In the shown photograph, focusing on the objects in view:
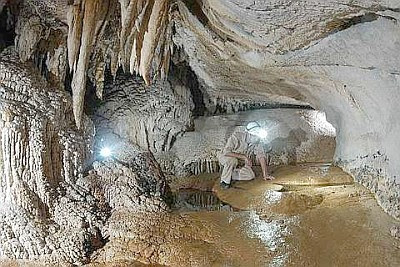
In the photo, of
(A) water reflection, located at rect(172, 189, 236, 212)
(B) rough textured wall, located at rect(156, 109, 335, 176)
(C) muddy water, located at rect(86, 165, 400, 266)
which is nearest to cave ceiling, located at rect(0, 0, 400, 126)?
(B) rough textured wall, located at rect(156, 109, 335, 176)

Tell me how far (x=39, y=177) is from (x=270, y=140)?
15.9ft

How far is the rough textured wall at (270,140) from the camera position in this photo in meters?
8.78

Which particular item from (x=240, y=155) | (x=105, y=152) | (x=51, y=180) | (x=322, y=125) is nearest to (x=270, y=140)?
(x=322, y=125)

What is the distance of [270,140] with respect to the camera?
9.14 meters

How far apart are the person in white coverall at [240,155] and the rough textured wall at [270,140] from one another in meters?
0.63

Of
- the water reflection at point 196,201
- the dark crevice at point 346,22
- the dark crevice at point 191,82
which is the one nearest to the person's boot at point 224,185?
the water reflection at point 196,201

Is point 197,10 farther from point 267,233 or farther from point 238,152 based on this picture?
point 267,233

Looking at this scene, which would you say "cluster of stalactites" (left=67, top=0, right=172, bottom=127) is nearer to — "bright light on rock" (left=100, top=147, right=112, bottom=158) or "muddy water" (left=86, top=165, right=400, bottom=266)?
"bright light on rock" (left=100, top=147, right=112, bottom=158)

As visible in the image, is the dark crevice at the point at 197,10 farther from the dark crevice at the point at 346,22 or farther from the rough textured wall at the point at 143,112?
the rough textured wall at the point at 143,112

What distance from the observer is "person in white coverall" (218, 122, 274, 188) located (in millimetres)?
7608

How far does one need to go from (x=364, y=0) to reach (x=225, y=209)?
11.6 feet

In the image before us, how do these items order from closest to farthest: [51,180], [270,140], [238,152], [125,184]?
[51,180], [125,184], [238,152], [270,140]

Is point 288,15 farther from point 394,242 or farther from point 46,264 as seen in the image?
point 46,264

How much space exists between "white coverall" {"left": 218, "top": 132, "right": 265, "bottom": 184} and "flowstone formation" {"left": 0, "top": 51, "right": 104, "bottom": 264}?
2360mm
